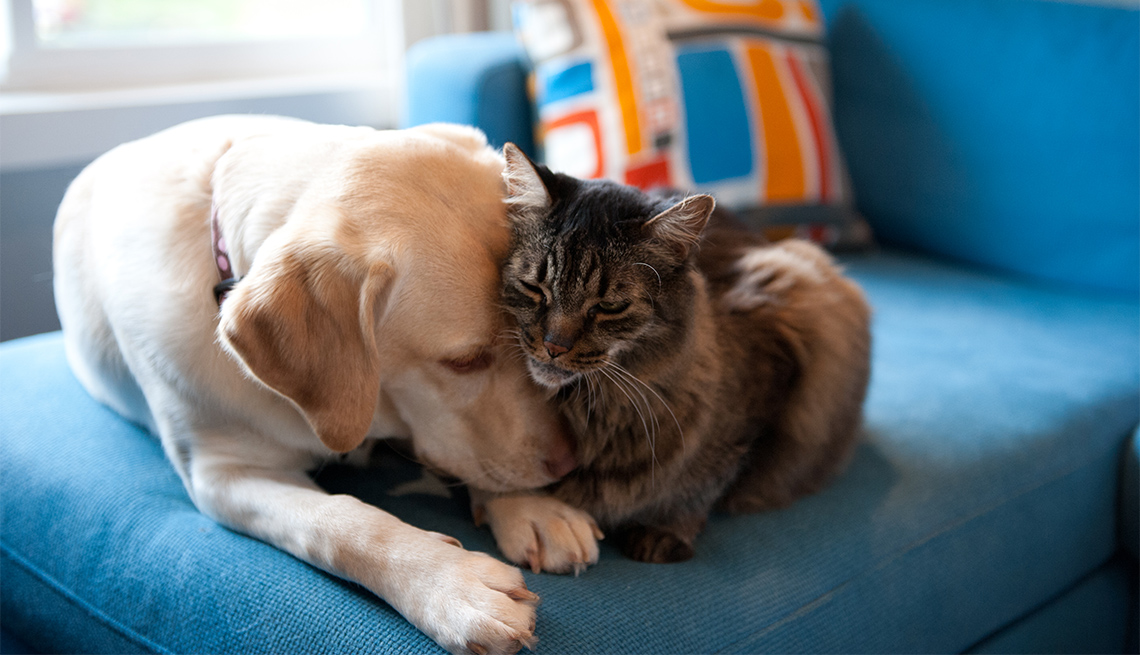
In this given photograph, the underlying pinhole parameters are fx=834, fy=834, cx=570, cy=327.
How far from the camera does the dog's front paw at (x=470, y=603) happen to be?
85cm

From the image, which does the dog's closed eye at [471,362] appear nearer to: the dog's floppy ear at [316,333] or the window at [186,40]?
the dog's floppy ear at [316,333]

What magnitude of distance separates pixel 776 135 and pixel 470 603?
1595mm

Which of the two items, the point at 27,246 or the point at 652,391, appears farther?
the point at 27,246

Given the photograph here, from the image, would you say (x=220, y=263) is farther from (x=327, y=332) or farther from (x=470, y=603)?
(x=470, y=603)

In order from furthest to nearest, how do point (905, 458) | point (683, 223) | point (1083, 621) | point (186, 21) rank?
point (186, 21) → point (1083, 621) → point (905, 458) → point (683, 223)

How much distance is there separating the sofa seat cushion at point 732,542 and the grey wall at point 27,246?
21.2 inches

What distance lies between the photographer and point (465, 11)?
9.07 feet

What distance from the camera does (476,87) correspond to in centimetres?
201

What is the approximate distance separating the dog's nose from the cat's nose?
161mm

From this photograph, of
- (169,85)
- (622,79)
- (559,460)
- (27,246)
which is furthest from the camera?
(169,85)

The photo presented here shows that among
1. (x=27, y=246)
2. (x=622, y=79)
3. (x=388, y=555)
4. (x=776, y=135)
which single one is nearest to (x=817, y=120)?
(x=776, y=135)

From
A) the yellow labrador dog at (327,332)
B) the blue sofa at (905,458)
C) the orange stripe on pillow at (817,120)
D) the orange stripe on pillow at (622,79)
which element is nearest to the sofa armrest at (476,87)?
the blue sofa at (905,458)

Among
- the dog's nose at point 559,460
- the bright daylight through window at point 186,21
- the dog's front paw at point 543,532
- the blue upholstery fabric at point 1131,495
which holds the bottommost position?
the blue upholstery fabric at point 1131,495

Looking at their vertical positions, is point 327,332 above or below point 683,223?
below
